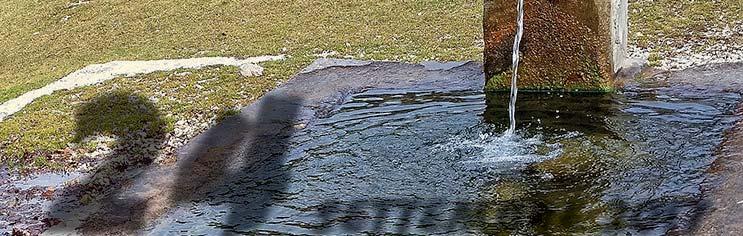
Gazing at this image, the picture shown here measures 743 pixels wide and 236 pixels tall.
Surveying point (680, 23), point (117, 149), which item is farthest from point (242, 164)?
point (680, 23)

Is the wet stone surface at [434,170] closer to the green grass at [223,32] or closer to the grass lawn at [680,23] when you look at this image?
the grass lawn at [680,23]

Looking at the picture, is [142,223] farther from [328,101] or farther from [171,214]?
[328,101]

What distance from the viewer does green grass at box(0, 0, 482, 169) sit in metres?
9.95

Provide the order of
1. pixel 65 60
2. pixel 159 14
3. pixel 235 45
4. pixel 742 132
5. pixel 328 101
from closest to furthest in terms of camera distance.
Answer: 1. pixel 742 132
2. pixel 328 101
3. pixel 235 45
4. pixel 65 60
5. pixel 159 14

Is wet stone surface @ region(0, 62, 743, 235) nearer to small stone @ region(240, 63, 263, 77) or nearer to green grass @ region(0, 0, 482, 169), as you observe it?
green grass @ region(0, 0, 482, 169)

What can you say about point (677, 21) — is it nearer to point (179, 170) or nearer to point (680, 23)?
point (680, 23)

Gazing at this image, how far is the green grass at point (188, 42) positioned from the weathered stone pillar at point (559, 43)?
6.67 ft

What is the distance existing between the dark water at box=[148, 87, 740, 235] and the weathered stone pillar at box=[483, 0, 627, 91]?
0.39 metres

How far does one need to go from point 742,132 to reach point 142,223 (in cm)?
472

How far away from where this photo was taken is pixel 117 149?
834 centimetres

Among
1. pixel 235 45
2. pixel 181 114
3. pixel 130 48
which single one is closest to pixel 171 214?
pixel 181 114

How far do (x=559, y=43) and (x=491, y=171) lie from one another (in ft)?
10.2

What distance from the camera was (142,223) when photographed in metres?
6.12

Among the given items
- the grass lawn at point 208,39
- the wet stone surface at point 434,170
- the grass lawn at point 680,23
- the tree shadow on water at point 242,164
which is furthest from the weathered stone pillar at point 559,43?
the tree shadow on water at point 242,164
